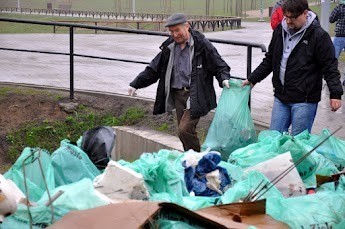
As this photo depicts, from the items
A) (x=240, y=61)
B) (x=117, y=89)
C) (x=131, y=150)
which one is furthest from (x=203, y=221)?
(x=240, y=61)

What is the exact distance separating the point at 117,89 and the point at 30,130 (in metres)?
1.78

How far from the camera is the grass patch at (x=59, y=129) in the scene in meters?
9.65

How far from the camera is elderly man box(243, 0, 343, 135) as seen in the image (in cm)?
609

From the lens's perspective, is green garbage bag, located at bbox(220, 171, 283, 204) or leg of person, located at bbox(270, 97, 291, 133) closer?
green garbage bag, located at bbox(220, 171, 283, 204)

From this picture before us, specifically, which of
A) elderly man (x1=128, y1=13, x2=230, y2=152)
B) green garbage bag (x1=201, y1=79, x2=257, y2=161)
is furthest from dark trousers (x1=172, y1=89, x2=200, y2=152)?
green garbage bag (x1=201, y1=79, x2=257, y2=161)

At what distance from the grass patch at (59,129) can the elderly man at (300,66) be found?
11.9ft

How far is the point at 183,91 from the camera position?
7094 millimetres

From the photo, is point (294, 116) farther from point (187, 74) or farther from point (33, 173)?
point (33, 173)

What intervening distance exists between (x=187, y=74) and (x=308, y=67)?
124 centimetres

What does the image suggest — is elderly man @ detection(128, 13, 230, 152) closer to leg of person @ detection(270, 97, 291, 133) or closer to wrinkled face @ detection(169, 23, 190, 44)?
wrinkled face @ detection(169, 23, 190, 44)

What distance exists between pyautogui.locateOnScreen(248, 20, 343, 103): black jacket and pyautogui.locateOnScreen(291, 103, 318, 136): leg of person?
0.05 meters

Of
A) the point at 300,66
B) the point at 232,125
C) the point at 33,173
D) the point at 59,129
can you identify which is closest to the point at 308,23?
the point at 300,66

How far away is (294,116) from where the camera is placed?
20.8 ft

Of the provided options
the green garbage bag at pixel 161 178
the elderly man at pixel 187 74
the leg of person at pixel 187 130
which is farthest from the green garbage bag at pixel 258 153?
the leg of person at pixel 187 130
